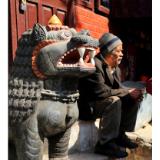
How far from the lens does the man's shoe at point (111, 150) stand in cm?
334

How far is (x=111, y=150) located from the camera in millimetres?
3363

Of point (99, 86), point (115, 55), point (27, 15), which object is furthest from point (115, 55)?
point (27, 15)

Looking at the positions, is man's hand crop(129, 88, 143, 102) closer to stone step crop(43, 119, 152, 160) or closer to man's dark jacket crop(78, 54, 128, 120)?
man's dark jacket crop(78, 54, 128, 120)

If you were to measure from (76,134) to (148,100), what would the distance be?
4.98ft

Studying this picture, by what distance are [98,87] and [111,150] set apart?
54 cm

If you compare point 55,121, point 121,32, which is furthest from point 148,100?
point 55,121

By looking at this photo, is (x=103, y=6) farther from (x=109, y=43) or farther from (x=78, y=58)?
(x=78, y=58)

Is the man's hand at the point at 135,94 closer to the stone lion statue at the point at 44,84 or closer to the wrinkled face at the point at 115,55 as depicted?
the wrinkled face at the point at 115,55

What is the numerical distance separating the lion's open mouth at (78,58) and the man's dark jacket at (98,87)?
0.84m

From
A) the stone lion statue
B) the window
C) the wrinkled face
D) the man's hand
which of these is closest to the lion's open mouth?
the stone lion statue

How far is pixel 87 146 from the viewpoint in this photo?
357 cm

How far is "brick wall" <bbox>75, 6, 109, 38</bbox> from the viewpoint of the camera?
4551mm
